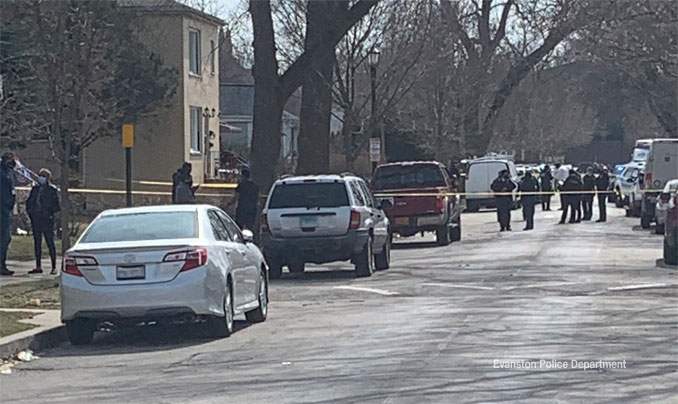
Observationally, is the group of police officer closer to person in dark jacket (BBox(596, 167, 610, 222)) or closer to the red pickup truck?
person in dark jacket (BBox(596, 167, 610, 222))

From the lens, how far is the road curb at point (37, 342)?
43.5ft

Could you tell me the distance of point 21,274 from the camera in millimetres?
22172

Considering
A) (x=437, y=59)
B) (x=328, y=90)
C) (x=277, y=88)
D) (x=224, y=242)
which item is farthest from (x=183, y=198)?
(x=437, y=59)

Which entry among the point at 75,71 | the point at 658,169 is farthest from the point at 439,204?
the point at 75,71

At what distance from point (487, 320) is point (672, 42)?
19.8 m

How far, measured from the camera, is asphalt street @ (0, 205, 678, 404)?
1052cm

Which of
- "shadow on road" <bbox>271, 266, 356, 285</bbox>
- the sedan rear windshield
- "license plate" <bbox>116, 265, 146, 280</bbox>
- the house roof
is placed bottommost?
"shadow on road" <bbox>271, 266, 356, 285</bbox>

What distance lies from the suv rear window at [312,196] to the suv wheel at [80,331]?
792 cm

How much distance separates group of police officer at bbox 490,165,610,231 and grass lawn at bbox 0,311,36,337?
22520 millimetres

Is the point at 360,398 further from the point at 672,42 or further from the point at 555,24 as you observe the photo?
the point at 672,42

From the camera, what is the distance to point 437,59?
4653 cm

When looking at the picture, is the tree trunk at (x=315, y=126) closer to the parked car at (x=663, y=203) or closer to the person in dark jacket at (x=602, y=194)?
the parked car at (x=663, y=203)

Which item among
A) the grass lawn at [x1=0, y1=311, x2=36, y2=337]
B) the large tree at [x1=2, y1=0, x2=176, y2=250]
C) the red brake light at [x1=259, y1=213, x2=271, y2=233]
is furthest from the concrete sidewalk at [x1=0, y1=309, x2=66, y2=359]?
the red brake light at [x1=259, y1=213, x2=271, y2=233]

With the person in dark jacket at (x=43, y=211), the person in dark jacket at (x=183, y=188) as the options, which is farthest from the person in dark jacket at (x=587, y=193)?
the person in dark jacket at (x=43, y=211)
